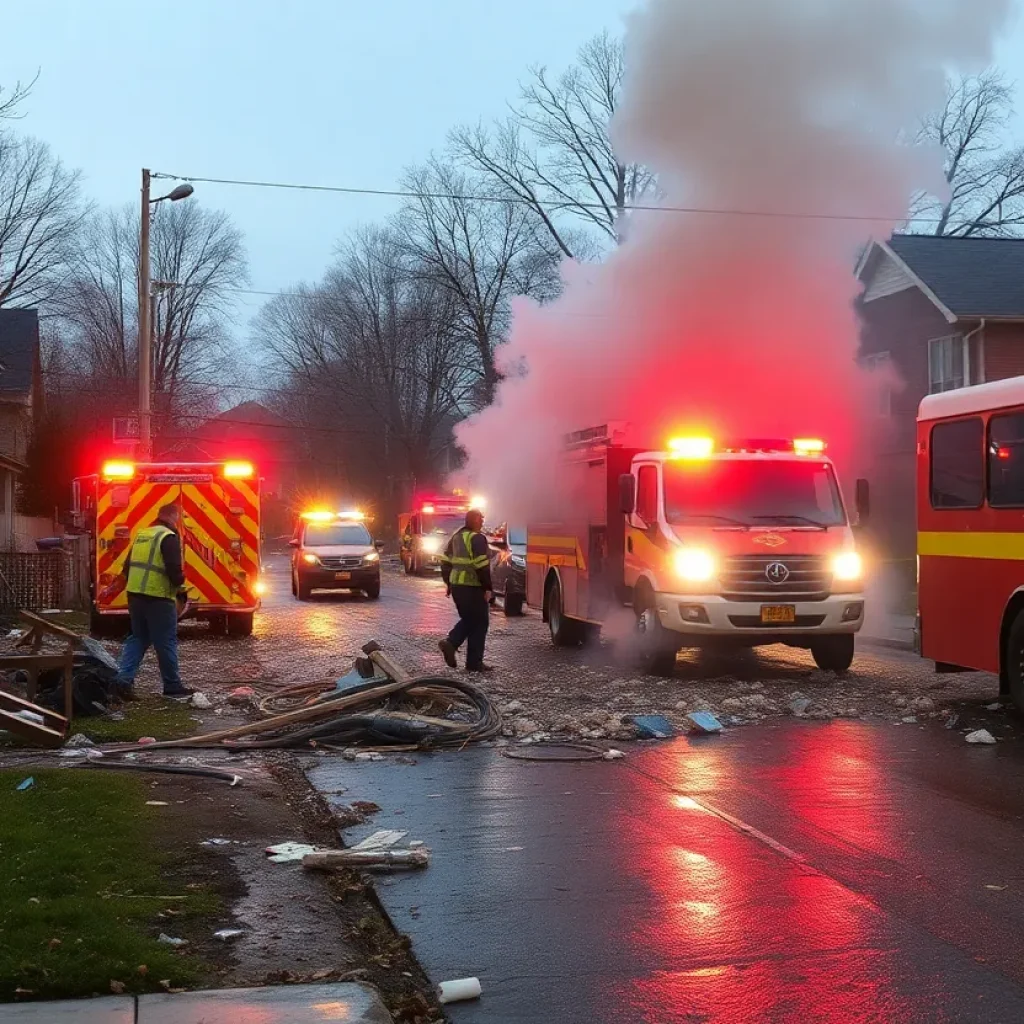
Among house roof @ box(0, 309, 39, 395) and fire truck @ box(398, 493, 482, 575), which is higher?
house roof @ box(0, 309, 39, 395)

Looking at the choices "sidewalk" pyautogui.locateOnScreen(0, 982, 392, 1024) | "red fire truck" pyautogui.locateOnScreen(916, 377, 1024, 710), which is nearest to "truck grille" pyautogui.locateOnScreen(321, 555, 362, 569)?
"red fire truck" pyautogui.locateOnScreen(916, 377, 1024, 710)

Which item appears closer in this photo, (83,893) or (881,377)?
(83,893)

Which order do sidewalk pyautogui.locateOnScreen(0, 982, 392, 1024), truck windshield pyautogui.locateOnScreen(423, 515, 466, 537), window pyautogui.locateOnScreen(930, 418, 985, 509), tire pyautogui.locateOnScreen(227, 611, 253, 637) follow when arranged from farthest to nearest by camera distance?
truck windshield pyautogui.locateOnScreen(423, 515, 466, 537)
tire pyautogui.locateOnScreen(227, 611, 253, 637)
window pyautogui.locateOnScreen(930, 418, 985, 509)
sidewalk pyautogui.locateOnScreen(0, 982, 392, 1024)

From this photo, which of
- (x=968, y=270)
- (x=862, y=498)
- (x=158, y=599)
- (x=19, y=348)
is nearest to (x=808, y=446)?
(x=862, y=498)

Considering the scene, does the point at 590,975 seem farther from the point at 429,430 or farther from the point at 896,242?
the point at 429,430

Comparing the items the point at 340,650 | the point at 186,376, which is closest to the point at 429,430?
the point at 186,376

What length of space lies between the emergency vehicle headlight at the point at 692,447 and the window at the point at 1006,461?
12.3 feet

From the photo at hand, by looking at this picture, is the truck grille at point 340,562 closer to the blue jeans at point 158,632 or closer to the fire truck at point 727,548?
the fire truck at point 727,548

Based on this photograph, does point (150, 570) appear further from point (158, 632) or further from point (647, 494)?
point (647, 494)

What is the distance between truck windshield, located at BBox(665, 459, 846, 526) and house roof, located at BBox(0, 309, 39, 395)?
3723 centimetres

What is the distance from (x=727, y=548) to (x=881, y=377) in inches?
829

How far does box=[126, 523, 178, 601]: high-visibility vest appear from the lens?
39.8ft

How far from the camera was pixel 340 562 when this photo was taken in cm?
2825

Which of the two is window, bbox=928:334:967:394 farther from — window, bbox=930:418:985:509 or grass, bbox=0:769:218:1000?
grass, bbox=0:769:218:1000
